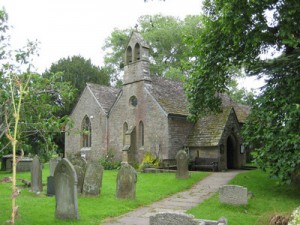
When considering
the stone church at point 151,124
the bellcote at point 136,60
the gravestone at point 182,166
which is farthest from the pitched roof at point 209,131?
the gravestone at point 182,166

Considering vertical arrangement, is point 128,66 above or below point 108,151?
above

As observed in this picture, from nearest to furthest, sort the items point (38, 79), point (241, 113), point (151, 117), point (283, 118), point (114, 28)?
point (38, 79) → point (283, 118) → point (151, 117) → point (241, 113) → point (114, 28)

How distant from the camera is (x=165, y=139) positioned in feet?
80.8

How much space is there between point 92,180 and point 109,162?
1489 centimetres

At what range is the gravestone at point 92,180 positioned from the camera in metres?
Answer: 12.8

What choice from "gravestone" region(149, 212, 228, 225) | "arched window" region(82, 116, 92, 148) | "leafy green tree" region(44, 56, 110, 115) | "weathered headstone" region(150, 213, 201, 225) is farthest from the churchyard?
"leafy green tree" region(44, 56, 110, 115)

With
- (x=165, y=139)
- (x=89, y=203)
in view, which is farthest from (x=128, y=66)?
(x=89, y=203)

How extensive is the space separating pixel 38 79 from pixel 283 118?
903 cm

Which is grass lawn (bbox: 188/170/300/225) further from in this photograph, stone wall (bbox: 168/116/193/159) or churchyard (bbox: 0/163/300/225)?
stone wall (bbox: 168/116/193/159)

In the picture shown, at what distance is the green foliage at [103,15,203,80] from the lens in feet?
153

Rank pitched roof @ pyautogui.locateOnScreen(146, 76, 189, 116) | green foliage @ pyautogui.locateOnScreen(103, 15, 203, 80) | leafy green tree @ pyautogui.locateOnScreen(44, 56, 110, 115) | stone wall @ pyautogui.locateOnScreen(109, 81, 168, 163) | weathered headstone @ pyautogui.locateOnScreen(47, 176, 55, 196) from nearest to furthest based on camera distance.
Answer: weathered headstone @ pyautogui.locateOnScreen(47, 176, 55, 196)
stone wall @ pyautogui.locateOnScreen(109, 81, 168, 163)
pitched roof @ pyautogui.locateOnScreen(146, 76, 189, 116)
leafy green tree @ pyautogui.locateOnScreen(44, 56, 110, 115)
green foliage @ pyautogui.locateOnScreen(103, 15, 203, 80)

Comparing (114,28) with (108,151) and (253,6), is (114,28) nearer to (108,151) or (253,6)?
(108,151)

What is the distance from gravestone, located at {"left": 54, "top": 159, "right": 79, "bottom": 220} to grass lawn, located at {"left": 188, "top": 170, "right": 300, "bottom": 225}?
3.59 meters

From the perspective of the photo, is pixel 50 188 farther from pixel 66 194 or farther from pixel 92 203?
pixel 66 194
